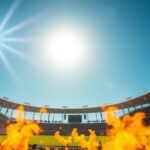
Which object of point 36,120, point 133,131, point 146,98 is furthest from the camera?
point 36,120

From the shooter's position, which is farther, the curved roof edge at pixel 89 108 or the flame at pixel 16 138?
the curved roof edge at pixel 89 108

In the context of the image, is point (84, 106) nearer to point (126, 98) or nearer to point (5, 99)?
point (126, 98)

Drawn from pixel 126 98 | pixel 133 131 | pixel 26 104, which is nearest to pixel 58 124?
pixel 26 104

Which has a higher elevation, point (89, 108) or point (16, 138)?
point (89, 108)

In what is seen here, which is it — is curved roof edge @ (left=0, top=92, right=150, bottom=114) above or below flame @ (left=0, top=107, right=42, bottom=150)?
above

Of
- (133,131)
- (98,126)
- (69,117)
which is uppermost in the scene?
(69,117)

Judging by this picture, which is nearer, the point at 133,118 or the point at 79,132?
the point at 79,132

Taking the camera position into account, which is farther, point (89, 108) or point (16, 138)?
point (89, 108)

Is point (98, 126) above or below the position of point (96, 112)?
below

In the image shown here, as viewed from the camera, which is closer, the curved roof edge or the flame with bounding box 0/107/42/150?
the flame with bounding box 0/107/42/150

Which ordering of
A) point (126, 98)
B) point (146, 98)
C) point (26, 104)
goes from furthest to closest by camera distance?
1. point (26, 104)
2. point (126, 98)
3. point (146, 98)

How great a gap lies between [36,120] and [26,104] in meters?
11.0

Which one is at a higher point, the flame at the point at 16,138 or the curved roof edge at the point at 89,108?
the curved roof edge at the point at 89,108

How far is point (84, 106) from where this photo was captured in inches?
2190
